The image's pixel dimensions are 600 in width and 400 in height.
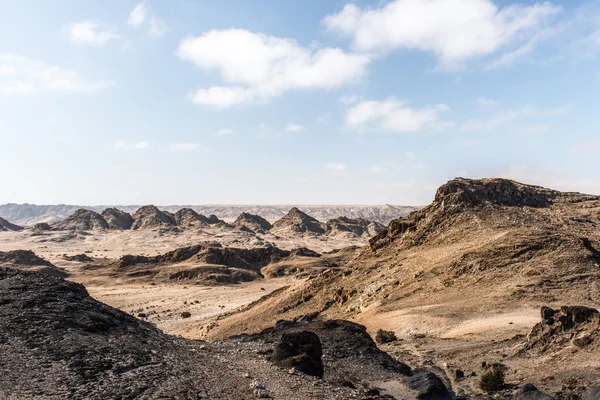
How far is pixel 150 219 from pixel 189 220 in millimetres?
15173

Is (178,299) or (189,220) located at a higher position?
(189,220)

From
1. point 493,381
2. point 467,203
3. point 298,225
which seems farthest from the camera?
point 298,225

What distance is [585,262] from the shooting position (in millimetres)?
29562

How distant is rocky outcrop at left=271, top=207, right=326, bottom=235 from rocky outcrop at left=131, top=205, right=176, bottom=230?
136ft

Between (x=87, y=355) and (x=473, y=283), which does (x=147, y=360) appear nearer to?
(x=87, y=355)

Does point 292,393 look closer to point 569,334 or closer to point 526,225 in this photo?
point 569,334

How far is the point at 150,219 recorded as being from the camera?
172 metres

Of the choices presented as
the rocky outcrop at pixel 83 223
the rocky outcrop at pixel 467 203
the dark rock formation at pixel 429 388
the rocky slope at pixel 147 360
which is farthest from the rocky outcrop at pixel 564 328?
the rocky outcrop at pixel 83 223

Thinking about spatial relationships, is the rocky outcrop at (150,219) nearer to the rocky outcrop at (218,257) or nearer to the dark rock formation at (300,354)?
the rocky outcrop at (218,257)

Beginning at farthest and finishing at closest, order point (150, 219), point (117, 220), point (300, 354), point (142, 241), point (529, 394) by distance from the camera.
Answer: point (117, 220) < point (150, 219) < point (142, 241) < point (300, 354) < point (529, 394)

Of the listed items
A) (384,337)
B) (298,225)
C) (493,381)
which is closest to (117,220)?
(298,225)

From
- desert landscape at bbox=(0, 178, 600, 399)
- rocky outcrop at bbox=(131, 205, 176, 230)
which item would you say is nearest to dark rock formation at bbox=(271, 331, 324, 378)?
desert landscape at bbox=(0, 178, 600, 399)

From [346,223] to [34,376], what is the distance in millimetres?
171855

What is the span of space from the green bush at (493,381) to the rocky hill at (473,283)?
1.60ft
